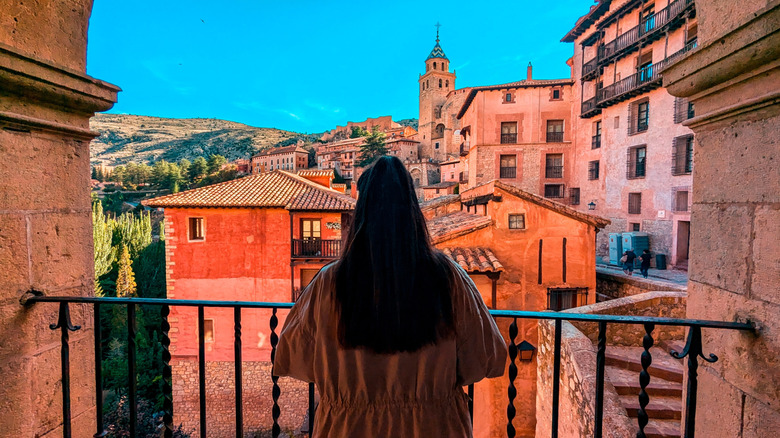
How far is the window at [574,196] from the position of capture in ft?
82.3

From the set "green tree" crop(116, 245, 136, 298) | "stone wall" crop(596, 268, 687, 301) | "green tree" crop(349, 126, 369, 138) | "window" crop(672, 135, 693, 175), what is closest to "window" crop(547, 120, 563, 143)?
"window" crop(672, 135, 693, 175)

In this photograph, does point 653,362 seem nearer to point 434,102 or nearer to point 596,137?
point 596,137

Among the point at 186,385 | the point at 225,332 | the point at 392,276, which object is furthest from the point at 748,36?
the point at 186,385

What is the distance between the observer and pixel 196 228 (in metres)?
14.5

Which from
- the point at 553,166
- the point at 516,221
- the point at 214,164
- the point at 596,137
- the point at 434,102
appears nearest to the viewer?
the point at 516,221

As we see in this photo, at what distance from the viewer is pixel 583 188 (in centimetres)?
2375

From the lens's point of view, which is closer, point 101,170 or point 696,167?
point 696,167

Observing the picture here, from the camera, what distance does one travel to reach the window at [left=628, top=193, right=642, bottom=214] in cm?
1831

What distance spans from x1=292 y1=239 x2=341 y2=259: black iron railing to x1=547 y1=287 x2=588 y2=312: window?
27.1 feet

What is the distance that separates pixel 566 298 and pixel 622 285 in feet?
12.5

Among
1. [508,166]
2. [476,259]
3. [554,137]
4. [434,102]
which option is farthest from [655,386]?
[434,102]

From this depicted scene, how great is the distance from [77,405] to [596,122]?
26.3 m

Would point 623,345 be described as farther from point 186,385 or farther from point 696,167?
point 186,385

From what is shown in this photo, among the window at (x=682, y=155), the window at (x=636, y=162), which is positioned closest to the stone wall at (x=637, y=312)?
the window at (x=682, y=155)
